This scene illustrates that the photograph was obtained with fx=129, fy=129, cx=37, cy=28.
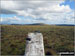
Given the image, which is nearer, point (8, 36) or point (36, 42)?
point (36, 42)

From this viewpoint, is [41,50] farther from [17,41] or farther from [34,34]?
[17,41]

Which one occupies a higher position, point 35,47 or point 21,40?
point 35,47

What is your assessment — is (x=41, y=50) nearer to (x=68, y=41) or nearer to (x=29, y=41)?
(x=29, y=41)

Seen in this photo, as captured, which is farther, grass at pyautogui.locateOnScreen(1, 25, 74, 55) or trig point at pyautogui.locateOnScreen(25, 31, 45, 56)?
grass at pyautogui.locateOnScreen(1, 25, 74, 55)

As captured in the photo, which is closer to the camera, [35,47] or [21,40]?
[35,47]

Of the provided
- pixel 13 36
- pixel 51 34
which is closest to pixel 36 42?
pixel 13 36

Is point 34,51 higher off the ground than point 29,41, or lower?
lower

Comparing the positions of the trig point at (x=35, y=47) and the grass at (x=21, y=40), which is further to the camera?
the grass at (x=21, y=40)

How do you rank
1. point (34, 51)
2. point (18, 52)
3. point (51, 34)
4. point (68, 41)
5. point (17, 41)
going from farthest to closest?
point (51, 34) < point (68, 41) < point (17, 41) < point (18, 52) < point (34, 51)

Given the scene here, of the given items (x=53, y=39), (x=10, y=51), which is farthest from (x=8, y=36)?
(x=53, y=39)

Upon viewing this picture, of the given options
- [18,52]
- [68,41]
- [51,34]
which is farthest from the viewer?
[51,34]
